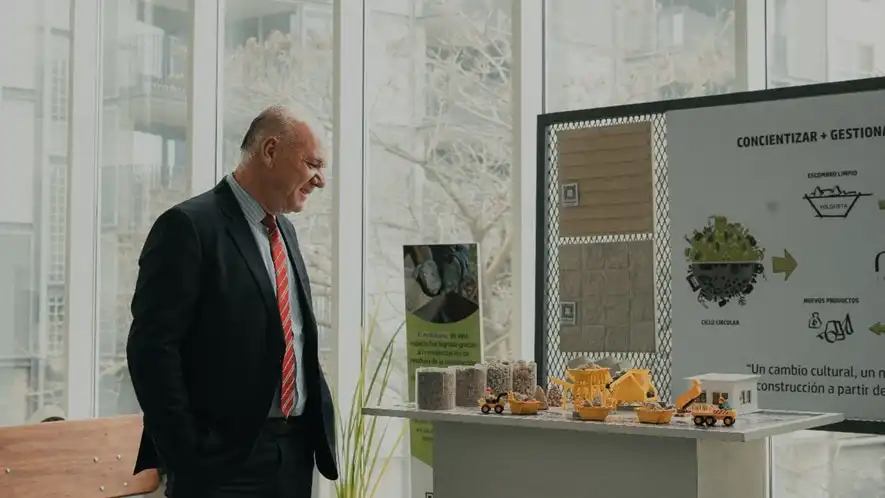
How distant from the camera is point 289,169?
321 centimetres

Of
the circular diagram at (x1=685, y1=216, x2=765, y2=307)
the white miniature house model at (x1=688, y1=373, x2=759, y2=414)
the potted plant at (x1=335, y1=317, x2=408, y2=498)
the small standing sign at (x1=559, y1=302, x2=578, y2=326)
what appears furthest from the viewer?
the potted plant at (x1=335, y1=317, x2=408, y2=498)

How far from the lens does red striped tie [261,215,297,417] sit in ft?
10.2

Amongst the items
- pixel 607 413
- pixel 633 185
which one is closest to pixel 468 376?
pixel 607 413

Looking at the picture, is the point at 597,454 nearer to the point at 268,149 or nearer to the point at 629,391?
the point at 629,391

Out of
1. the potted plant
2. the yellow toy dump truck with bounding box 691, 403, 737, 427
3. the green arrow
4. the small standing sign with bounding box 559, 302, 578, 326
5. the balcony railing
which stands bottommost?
the potted plant

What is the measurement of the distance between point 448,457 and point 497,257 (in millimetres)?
1480

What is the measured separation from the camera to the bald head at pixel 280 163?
3211mm

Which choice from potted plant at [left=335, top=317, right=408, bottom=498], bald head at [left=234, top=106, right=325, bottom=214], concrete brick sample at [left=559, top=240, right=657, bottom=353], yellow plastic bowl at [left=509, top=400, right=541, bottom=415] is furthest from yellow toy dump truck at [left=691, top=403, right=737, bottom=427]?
potted plant at [left=335, top=317, right=408, bottom=498]

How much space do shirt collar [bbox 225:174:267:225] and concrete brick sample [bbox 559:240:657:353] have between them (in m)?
1.04

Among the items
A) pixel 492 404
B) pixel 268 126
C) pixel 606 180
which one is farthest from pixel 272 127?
pixel 606 180

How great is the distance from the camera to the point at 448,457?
3314 mm

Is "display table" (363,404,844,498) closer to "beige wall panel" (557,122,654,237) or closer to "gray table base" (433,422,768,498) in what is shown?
"gray table base" (433,422,768,498)

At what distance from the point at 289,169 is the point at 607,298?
108 cm

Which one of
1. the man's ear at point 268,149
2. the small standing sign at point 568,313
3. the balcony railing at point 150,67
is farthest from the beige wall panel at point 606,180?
the balcony railing at point 150,67
